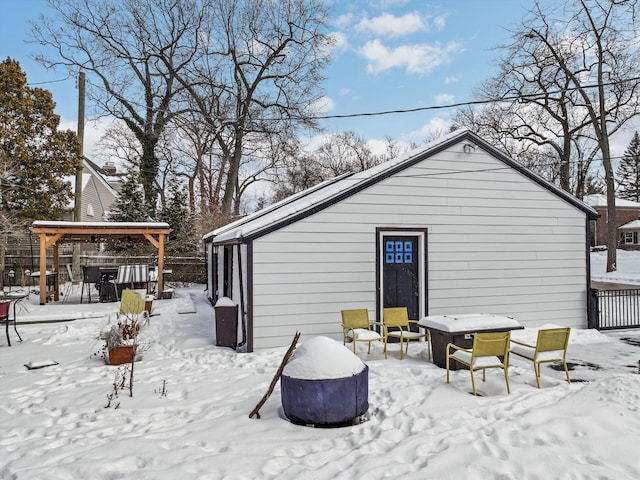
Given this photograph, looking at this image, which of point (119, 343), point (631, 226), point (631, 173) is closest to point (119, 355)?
point (119, 343)

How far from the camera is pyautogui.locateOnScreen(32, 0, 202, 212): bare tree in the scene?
20.4 meters

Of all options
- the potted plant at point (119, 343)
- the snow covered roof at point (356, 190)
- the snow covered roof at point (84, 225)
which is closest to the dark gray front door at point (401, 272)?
the snow covered roof at point (356, 190)

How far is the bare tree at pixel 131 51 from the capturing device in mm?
20359

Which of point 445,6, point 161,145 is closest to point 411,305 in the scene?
point 445,6

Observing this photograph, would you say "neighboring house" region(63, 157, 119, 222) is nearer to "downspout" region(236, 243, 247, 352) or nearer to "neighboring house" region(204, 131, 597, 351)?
"downspout" region(236, 243, 247, 352)

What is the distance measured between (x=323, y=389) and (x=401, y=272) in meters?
4.43

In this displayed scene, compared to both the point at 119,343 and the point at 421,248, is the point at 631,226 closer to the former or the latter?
the point at 421,248

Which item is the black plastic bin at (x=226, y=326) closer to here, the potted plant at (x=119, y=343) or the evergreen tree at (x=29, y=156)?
the potted plant at (x=119, y=343)

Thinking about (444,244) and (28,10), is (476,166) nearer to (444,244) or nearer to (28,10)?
(444,244)

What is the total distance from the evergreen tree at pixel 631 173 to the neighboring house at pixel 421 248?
1973 inches

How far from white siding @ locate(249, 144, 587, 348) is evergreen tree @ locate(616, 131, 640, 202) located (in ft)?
164

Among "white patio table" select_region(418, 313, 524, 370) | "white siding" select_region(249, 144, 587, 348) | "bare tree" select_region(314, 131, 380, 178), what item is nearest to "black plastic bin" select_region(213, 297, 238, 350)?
"white siding" select_region(249, 144, 587, 348)

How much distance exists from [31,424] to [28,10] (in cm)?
2112

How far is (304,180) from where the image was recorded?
109ft
